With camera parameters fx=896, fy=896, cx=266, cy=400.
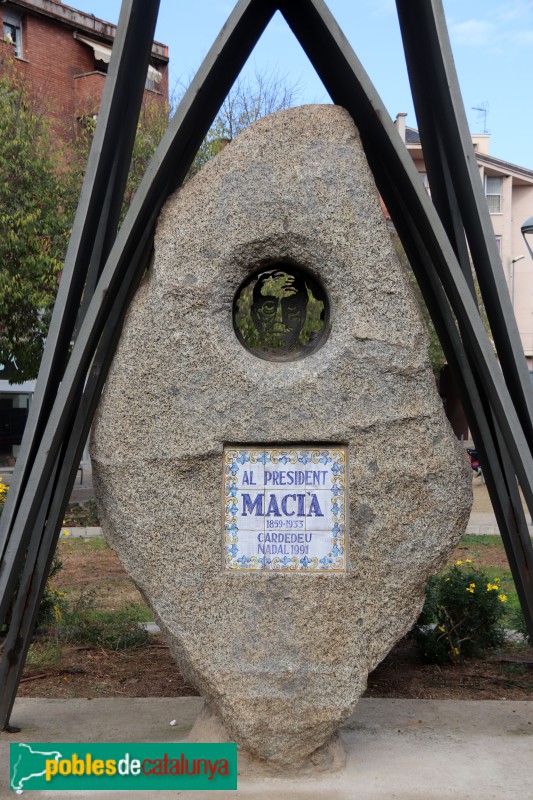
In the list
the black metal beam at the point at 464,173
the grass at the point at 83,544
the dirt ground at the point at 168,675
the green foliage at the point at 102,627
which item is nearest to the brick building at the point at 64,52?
the grass at the point at 83,544

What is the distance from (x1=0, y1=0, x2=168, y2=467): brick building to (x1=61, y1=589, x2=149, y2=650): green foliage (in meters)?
14.6

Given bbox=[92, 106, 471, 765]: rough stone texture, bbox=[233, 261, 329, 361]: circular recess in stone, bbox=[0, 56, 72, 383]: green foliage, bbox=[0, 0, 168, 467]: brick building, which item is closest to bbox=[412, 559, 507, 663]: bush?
bbox=[92, 106, 471, 765]: rough stone texture

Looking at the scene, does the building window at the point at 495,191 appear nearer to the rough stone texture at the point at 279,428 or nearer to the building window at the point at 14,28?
the building window at the point at 14,28

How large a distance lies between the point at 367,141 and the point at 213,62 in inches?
41.7

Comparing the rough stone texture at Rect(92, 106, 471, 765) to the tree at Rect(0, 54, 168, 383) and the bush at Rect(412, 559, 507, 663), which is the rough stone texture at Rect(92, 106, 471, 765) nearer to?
the bush at Rect(412, 559, 507, 663)

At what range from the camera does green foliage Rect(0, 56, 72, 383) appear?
12.6 meters

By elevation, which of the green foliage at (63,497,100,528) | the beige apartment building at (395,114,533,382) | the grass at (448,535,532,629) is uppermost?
the beige apartment building at (395,114,533,382)

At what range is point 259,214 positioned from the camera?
4.55 metres

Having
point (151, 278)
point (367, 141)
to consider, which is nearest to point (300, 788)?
point (151, 278)

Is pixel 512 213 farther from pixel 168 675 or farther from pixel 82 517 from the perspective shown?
pixel 168 675

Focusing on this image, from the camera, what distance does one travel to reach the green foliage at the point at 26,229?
41.4 ft

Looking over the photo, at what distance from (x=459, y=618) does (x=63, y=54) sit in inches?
765

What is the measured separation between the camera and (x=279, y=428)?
4.56m

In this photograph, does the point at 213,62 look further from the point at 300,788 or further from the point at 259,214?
the point at 300,788
